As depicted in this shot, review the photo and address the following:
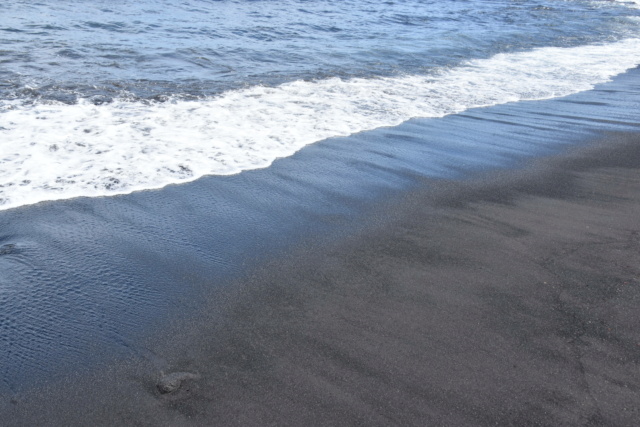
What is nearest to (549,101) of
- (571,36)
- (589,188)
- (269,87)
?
(589,188)

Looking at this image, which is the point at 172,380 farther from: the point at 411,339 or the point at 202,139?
the point at 202,139

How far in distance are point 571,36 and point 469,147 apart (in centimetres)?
1280

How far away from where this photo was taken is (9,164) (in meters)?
4.56

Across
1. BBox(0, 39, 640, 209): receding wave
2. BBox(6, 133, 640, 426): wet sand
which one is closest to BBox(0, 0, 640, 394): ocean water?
BBox(0, 39, 640, 209): receding wave

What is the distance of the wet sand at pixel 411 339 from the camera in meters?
2.23

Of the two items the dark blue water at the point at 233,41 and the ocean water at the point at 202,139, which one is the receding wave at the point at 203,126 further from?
the dark blue water at the point at 233,41

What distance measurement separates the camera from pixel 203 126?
6004 mm

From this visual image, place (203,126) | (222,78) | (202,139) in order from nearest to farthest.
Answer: (202,139)
(203,126)
(222,78)

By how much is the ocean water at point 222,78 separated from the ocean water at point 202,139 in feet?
0.12

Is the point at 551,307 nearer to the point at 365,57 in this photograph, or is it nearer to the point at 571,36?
the point at 365,57

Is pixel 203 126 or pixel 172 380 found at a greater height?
pixel 203 126

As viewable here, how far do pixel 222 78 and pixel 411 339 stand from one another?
6873 mm

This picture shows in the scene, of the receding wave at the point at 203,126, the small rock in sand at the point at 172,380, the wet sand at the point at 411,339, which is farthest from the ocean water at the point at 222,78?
the small rock in sand at the point at 172,380

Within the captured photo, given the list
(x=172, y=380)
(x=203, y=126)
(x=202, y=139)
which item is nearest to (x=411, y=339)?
(x=172, y=380)
